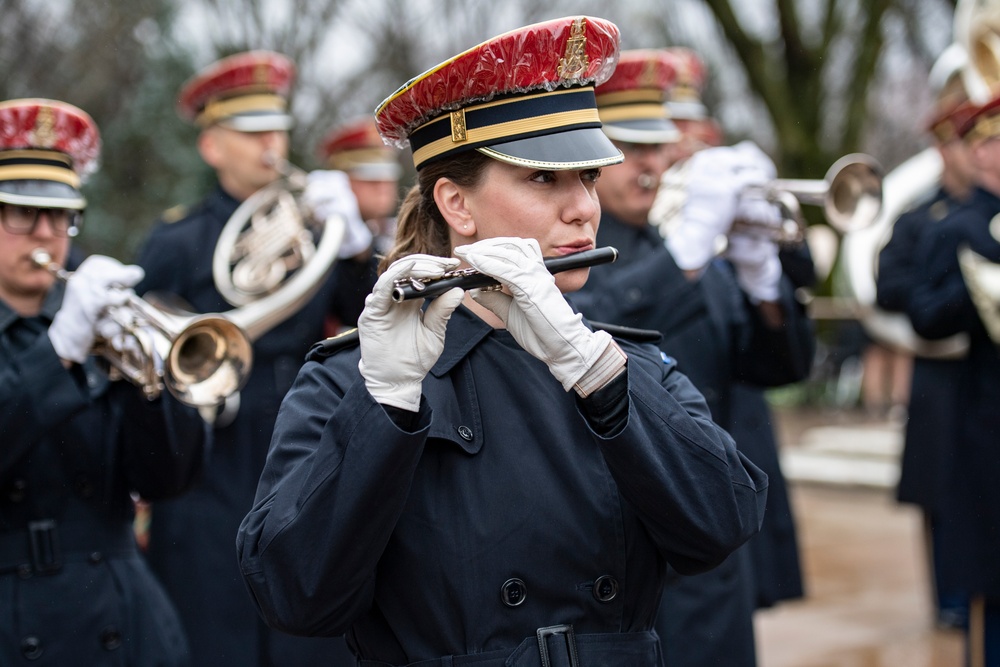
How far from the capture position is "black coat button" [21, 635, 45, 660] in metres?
3.32

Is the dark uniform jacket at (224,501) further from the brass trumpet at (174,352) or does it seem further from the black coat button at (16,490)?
the black coat button at (16,490)

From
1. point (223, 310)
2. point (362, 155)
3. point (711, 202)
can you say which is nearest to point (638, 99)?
point (711, 202)

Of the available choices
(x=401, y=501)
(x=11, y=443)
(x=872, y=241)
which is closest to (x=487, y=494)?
(x=401, y=501)

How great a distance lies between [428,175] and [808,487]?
29.4ft

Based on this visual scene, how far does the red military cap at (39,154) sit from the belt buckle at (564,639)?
203cm

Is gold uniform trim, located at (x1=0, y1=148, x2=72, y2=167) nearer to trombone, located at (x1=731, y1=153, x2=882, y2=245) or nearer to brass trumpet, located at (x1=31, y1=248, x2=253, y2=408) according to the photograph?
brass trumpet, located at (x1=31, y1=248, x2=253, y2=408)

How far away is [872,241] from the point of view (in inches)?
303

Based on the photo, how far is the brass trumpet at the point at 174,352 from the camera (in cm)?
351

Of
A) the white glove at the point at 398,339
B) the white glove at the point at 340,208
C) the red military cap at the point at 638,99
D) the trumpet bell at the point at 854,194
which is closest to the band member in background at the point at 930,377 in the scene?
the trumpet bell at the point at 854,194

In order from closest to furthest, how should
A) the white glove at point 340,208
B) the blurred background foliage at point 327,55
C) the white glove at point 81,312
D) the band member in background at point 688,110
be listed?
the white glove at point 81,312
the white glove at point 340,208
the band member in background at point 688,110
the blurred background foliage at point 327,55

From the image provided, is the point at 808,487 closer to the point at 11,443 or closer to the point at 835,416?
the point at 835,416

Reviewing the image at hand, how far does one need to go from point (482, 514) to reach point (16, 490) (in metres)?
1.66

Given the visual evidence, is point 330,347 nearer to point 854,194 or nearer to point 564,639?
point 564,639

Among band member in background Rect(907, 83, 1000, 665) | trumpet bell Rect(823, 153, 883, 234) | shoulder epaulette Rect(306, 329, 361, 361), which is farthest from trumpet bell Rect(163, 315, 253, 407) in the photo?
band member in background Rect(907, 83, 1000, 665)
